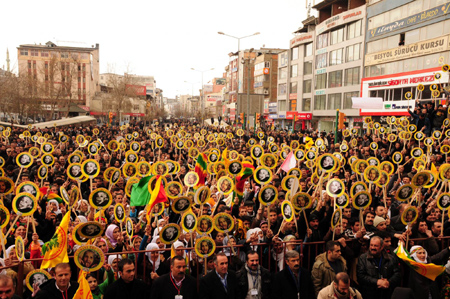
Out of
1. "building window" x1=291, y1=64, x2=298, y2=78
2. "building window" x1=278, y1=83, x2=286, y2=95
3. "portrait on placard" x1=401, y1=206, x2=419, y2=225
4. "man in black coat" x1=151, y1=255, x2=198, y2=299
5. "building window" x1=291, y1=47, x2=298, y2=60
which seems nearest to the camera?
"man in black coat" x1=151, y1=255, x2=198, y2=299

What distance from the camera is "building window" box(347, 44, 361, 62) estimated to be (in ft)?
120

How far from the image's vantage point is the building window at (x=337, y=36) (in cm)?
3900

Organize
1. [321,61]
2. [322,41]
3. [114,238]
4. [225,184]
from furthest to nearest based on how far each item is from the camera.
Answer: [321,61] < [322,41] < [225,184] < [114,238]

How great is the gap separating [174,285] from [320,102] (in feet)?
137

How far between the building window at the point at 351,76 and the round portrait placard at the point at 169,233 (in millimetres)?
35556

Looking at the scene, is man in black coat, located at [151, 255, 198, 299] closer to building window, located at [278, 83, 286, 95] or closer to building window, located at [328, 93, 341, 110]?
building window, located at [328, 93, 341, 110]

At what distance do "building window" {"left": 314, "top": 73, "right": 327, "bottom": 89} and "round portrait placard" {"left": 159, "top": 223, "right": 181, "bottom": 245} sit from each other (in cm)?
4051

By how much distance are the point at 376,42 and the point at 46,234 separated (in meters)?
34.0

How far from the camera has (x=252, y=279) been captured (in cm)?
492

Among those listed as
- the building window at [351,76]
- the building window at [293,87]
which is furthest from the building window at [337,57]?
the building window at [293,87]

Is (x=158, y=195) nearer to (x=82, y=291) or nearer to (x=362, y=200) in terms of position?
(x=82, y=291)

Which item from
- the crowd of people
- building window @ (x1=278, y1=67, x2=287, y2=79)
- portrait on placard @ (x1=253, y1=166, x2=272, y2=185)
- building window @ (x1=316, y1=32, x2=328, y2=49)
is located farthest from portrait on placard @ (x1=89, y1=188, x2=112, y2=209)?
building window @ (x1=278, y1=67, x2=287, y2=79)

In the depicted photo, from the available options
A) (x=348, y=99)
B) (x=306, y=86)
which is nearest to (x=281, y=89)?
(x=306, y=86)

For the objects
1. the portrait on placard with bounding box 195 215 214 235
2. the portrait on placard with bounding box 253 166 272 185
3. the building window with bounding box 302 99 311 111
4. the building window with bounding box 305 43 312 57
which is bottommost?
the portrait on placard with bounding box 195 215 214 235
